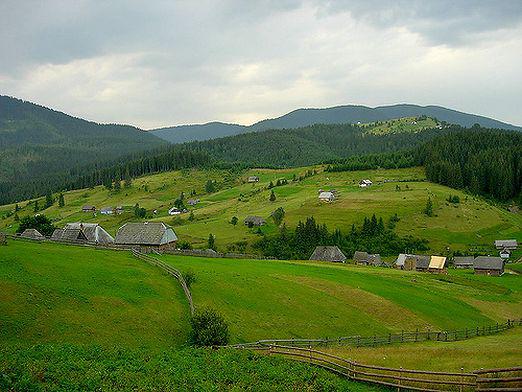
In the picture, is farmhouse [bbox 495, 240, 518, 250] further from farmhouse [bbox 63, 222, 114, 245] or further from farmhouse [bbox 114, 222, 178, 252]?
farmhouse [bbox 63, 222, 114, 245]

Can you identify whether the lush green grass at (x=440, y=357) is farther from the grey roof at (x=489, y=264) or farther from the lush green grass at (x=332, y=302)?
the grey roof at (x=489, y=264)

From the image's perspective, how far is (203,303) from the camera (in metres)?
44.6

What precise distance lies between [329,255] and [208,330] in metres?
81.2

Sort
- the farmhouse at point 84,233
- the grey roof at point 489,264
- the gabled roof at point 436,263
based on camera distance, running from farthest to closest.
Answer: the gabled roof at point 436,263
the grey roof at point 489,264
the farmhouse at point 84,233

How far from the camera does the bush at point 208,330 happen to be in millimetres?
35594

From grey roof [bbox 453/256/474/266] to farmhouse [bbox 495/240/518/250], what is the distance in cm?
1493

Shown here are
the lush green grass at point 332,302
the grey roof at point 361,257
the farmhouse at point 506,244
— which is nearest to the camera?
the lush green grass at point 332,302

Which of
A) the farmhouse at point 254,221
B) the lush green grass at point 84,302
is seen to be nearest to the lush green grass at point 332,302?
the lush green grass at point 84,302

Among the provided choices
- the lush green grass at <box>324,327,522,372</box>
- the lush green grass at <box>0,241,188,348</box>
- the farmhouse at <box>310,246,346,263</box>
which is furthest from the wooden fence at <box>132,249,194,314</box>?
the farmhouse at <box>310,246,346,263</box>

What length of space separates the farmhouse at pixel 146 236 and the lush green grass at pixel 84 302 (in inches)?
1356

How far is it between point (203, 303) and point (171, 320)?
17.3 feet

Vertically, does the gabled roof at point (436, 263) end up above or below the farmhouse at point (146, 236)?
below

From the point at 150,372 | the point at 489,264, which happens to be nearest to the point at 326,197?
the point at 489,264

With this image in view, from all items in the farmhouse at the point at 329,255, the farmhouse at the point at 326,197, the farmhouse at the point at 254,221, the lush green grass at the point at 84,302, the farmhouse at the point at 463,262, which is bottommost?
the farmhouse at the point at 463,262
